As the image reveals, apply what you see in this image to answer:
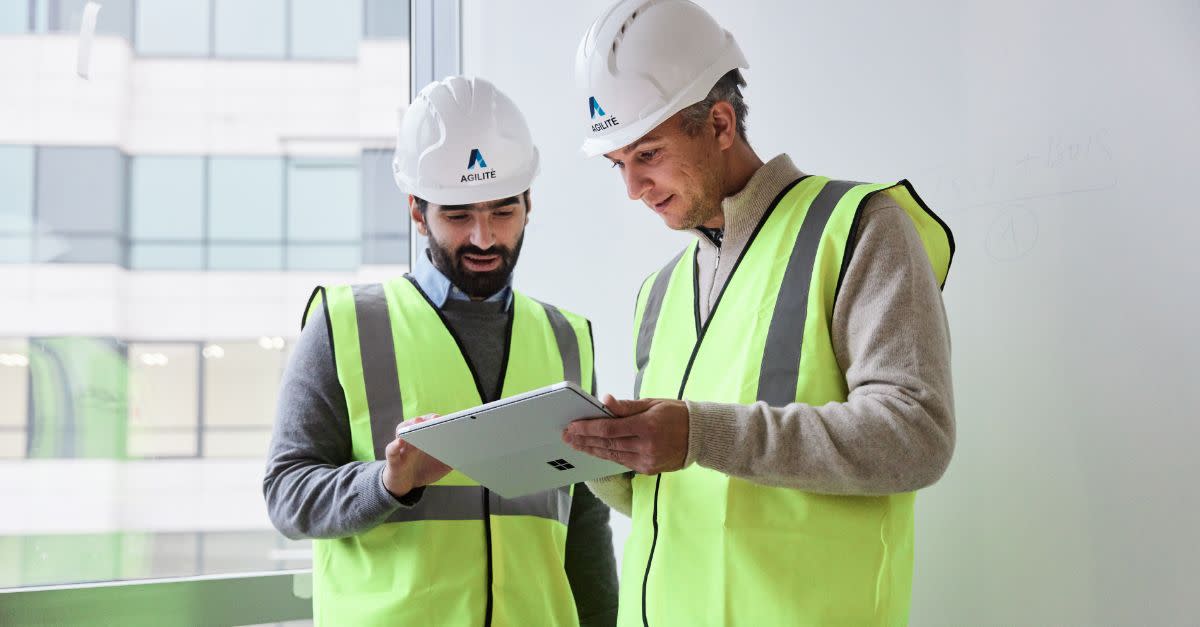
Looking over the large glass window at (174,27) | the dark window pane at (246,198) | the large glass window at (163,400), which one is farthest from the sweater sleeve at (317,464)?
the large glass window at (174,27)

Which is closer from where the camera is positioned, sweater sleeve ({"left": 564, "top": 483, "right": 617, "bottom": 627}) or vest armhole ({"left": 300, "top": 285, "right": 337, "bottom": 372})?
vest armhole ({"left": 300, "top": 285, "right": 337, "bottom": 372})

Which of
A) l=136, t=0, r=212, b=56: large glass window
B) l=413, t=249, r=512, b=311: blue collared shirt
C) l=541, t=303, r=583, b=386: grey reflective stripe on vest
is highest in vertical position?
l=136, t=0, r=212, b=56: large glass window

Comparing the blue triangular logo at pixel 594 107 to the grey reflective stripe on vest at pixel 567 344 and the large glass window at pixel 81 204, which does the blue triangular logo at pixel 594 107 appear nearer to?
the grey reflective stripe on vest at pixel 567 344

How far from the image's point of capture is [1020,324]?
1.75m

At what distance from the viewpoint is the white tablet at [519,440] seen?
1335 millimetres

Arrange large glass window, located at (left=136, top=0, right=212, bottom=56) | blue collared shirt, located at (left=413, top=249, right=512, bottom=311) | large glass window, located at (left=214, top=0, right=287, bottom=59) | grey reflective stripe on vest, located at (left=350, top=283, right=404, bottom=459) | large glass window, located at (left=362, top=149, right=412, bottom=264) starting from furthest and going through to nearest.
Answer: large glass window, located at (left=362, top=149, right=412, bottom=264) → large glass window, located at (left=214, top=0, right=287, bottom=59) → large glass window, located at (left=136, top=0, right=212, bottom=56) → blue collared shirt, located at (left=413, top=249, right=512, bottom=311) → grey reflective stripe on vest, located at (left=350, top=283, right=404, bottom=459)

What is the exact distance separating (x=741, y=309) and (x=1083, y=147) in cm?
64

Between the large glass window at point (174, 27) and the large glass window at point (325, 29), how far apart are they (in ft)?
0.96

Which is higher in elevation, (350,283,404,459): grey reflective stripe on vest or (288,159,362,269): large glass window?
(288,159,362,269): large glass window

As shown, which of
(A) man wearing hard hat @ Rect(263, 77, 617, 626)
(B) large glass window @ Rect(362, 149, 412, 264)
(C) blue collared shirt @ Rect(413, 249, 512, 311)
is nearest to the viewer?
(A) man wearing hard hat @ Rect(263, 77, 617, 626)

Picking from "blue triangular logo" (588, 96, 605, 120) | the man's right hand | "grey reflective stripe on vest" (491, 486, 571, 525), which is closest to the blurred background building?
"grey reflective stripe on vest" (491, 486, 571, 525)

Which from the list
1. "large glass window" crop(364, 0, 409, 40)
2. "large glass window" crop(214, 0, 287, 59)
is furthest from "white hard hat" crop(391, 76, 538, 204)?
"large glass window" crop(364, 0, 409, 40)

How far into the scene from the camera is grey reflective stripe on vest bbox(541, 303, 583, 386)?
2260 mm

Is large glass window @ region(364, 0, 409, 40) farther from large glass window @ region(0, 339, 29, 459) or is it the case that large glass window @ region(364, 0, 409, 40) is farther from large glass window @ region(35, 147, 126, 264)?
large glass window @ region(0, 339, 29, 459)
